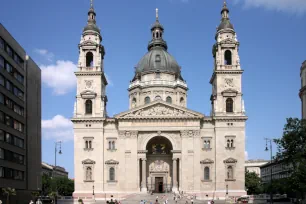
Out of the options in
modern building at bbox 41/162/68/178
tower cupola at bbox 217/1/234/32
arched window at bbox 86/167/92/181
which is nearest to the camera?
arched window at bbox 86/167/92/181

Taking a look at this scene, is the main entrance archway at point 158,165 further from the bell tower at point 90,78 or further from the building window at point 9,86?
the building window at point 9,86

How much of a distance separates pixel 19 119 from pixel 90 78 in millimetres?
18804

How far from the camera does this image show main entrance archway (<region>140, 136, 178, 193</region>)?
3125 inches

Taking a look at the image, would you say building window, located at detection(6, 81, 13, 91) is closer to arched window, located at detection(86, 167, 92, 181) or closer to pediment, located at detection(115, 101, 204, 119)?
pediment, located at detection(115, 101, 204, 119)

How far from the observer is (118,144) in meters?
75.2

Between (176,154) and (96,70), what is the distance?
1890 centimetres

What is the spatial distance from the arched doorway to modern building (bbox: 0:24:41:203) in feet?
60.9

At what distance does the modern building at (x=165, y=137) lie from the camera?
2911 inches

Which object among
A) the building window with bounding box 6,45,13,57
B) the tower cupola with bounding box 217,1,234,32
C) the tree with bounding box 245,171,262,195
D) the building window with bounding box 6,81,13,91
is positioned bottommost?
the tree with bounding box 245,171,262,195

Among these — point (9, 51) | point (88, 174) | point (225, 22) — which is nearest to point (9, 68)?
point (9, 51)

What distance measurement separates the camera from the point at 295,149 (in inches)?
1784

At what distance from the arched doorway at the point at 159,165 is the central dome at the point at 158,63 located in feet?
56.8

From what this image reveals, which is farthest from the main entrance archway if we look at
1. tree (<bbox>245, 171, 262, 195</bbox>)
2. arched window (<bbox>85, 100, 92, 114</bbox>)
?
tree (<bbox>245, 171, 262, 195</bbox>)

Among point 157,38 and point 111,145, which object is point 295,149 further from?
point 157,38
